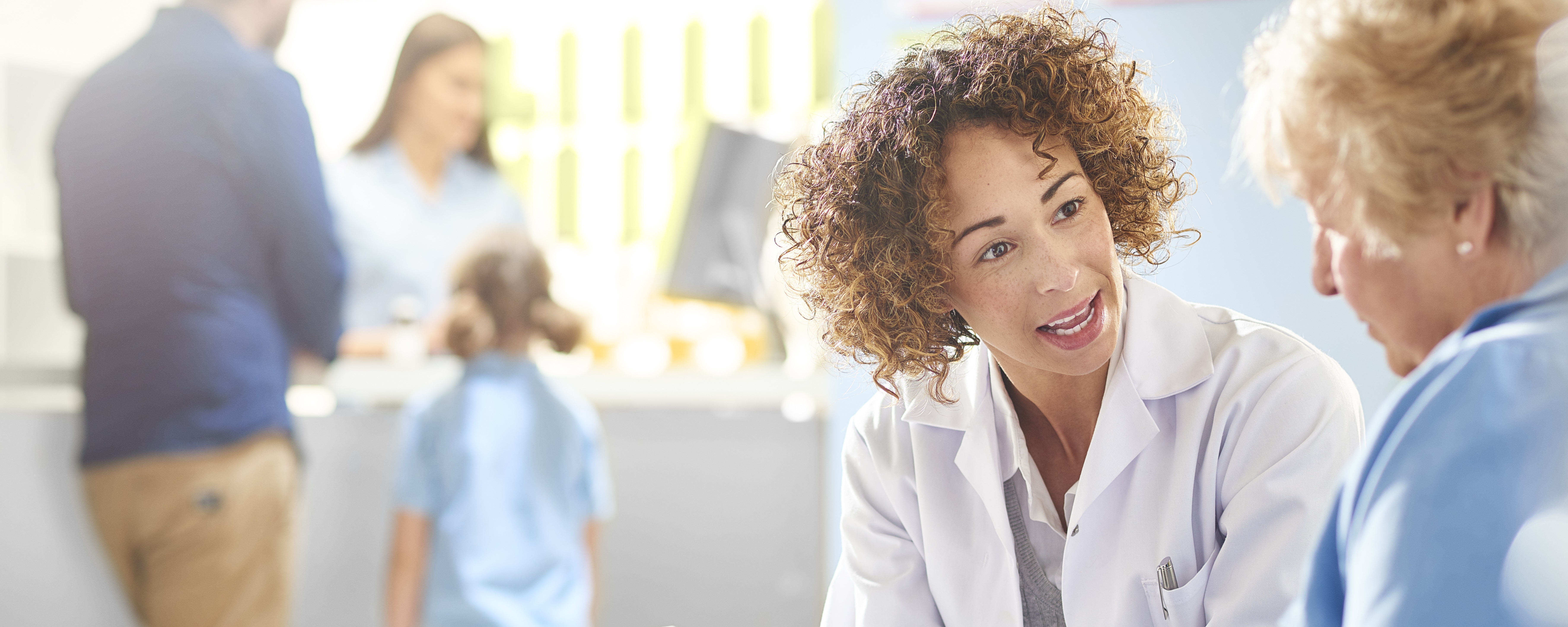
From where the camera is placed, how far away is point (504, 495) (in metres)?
2.29

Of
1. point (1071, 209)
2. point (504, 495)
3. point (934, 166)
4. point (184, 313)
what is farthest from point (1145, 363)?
point (184, 313)

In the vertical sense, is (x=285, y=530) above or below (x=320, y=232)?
below

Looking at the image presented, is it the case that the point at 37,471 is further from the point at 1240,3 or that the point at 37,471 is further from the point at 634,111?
the point at 1240,3

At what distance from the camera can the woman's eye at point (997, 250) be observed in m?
0.96

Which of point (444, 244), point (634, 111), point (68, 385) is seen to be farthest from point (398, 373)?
point (634, 111)

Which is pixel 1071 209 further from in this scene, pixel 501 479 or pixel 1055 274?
pixel 501 479

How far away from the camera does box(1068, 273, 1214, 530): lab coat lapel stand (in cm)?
94

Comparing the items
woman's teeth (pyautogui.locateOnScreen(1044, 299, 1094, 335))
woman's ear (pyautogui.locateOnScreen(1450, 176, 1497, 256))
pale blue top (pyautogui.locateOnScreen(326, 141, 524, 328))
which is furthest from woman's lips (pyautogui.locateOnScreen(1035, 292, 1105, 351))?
pale blue top (pyautogui.locateOnScreen(326, 141, 524, 328))

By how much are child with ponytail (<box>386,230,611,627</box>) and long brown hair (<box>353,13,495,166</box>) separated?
15.0 inches

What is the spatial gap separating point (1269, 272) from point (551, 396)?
1609 mm

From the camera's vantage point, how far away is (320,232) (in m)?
2.55

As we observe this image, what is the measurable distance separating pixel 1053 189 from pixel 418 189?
6.82 feet

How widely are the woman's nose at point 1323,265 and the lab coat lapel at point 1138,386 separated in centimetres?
26

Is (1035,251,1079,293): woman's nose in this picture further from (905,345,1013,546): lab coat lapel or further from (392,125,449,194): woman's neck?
(392,125,449,194): woman's neck
